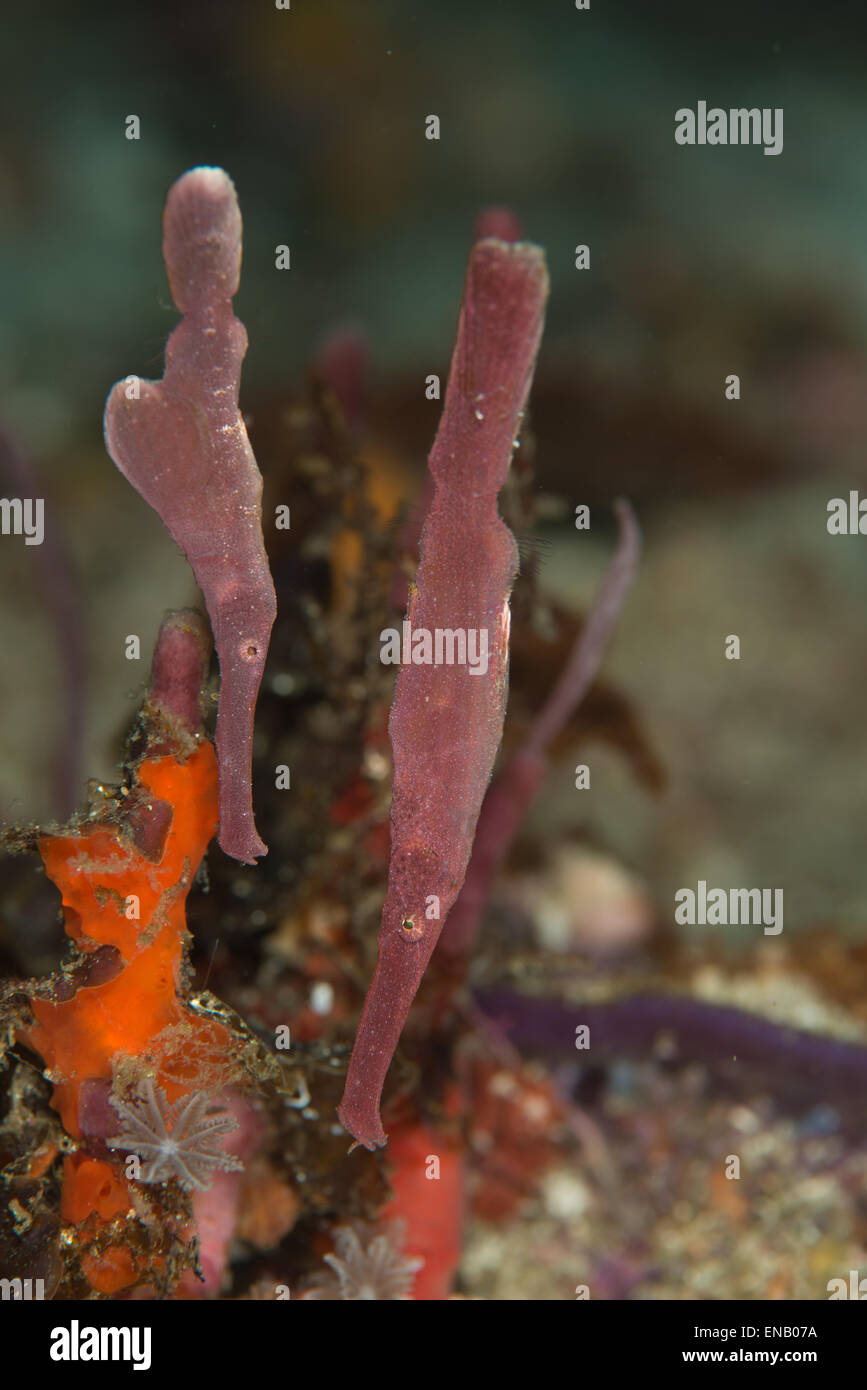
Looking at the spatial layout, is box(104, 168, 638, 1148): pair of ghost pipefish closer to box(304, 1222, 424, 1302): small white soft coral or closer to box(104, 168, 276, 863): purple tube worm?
box(104, 168, 276, 863): purple tube worm

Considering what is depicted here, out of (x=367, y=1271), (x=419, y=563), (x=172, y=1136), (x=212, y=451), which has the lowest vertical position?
(x=367, y=1271)

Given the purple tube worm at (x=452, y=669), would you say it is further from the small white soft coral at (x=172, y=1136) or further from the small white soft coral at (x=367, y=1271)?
the small white soft coral at (x=367, y=1271)

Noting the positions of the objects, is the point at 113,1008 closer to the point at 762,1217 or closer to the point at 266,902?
the point at 266,902

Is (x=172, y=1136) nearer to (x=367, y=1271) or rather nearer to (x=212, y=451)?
(x=367, y=1271)

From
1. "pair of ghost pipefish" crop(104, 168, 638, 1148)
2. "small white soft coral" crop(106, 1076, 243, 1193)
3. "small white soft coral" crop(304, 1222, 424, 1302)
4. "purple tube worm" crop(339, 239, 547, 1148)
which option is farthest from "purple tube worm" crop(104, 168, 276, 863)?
"small white soft coral" crop(304, 1222, 424, 1302)

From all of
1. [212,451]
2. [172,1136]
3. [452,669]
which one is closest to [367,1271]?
[172,1136]

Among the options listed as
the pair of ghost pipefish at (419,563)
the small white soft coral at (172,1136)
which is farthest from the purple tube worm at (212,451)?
the small white soft coral at (172,1136)
